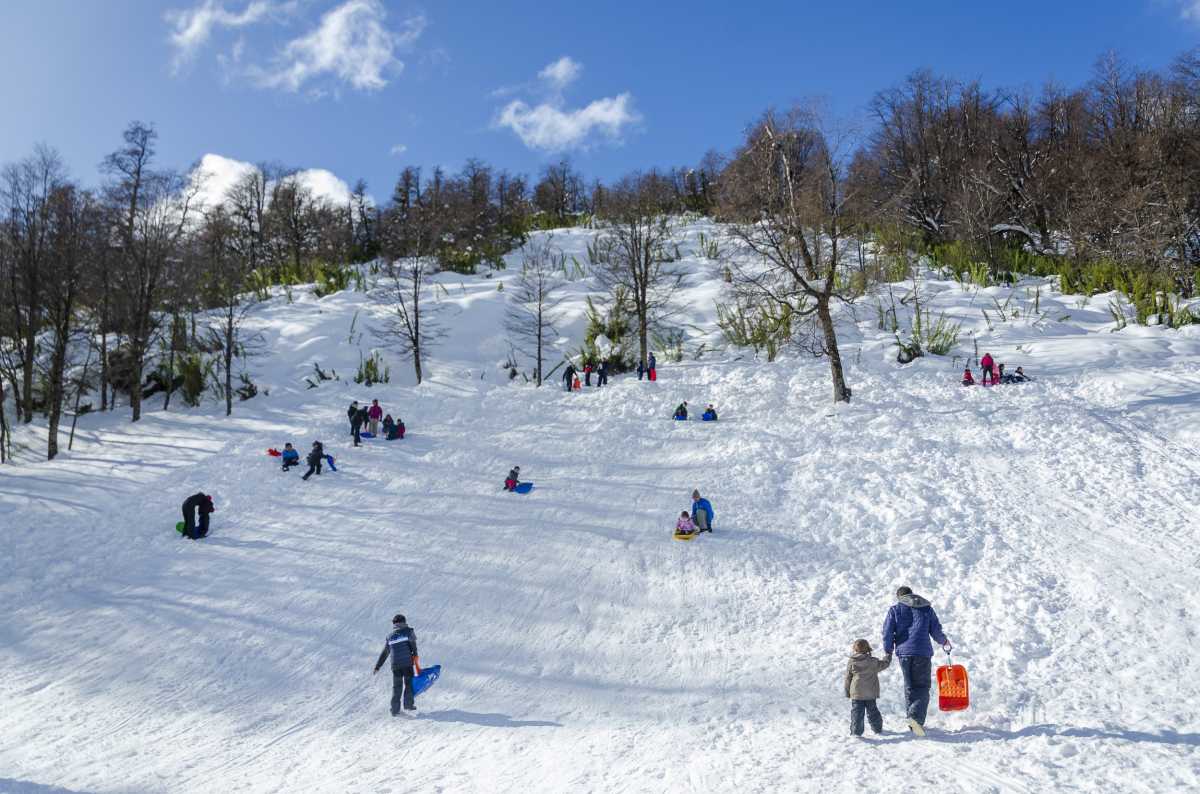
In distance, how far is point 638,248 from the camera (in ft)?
82.8

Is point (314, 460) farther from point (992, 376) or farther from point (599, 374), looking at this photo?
point (992, 376)

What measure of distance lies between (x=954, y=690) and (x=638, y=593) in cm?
469

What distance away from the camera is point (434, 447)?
57.9 ft

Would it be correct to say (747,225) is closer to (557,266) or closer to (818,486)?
(818,486)

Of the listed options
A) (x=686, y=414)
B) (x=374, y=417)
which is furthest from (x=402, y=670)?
(x=374, y=417)

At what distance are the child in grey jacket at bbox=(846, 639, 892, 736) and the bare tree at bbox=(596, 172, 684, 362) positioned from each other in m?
18.0

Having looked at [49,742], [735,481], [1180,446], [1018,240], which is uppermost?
[1018,240]

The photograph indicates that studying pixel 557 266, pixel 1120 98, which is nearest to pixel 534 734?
pixel 557 266

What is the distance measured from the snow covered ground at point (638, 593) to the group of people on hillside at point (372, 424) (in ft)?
1.75

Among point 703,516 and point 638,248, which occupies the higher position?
point 638,248

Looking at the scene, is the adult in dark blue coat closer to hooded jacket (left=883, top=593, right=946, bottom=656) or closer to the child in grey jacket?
hooded jacket (left=883, top=593, right=946, bottom=656)

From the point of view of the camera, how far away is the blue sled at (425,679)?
7.44 m

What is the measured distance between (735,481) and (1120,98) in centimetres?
2996

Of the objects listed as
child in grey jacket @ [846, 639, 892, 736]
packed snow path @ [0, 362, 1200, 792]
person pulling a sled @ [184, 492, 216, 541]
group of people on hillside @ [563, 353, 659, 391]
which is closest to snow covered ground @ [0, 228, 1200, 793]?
packed snow path @ [0, 362, 1200, 792]
